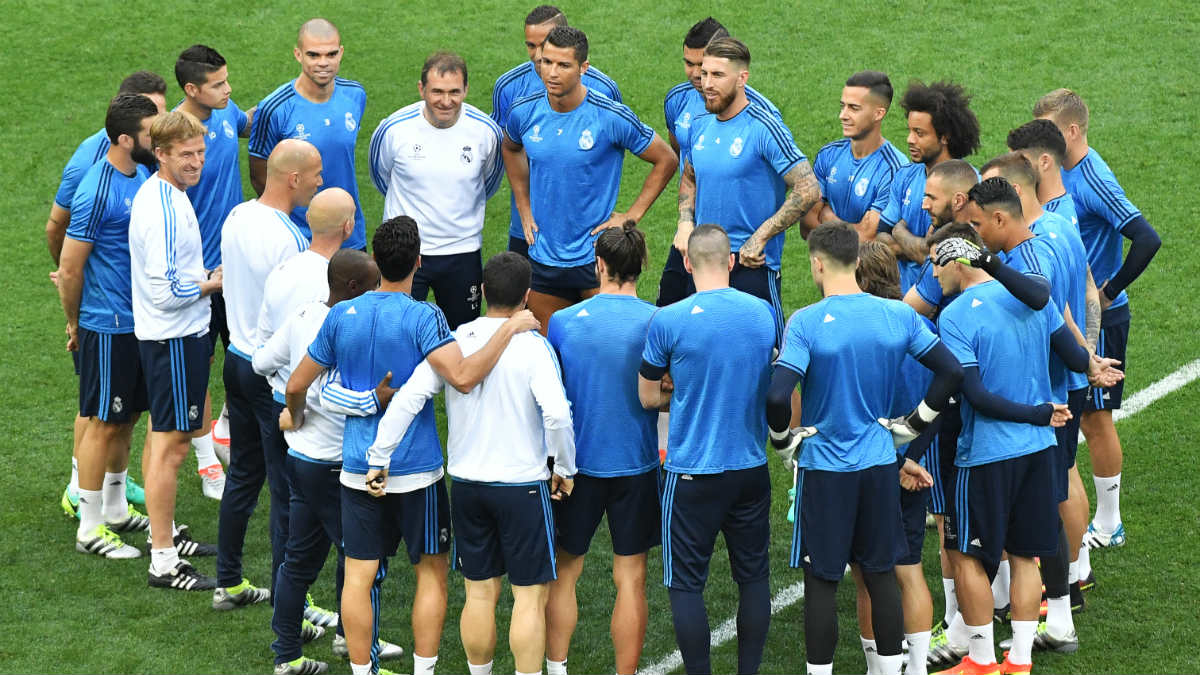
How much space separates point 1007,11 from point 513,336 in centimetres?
1057

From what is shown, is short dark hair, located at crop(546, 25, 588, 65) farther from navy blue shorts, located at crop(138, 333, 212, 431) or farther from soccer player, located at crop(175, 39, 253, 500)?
navy blue shorts, located at crop(138, 333, 212, 431)

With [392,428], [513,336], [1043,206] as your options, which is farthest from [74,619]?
[1043,206]

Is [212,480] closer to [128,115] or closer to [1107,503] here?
[128,115]

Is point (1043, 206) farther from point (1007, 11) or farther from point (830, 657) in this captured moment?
point (1007, 11)

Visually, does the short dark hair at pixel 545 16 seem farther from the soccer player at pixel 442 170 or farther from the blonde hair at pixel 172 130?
the blonde hair at pixel 172 130

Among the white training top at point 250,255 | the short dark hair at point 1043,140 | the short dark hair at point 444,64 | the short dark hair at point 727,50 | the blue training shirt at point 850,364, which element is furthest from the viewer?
the short dark hair at point 444,64

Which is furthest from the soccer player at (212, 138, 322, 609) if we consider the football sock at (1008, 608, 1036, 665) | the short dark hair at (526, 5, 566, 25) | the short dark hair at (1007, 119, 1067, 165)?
the short dark hair at (1007, 119, 1067, 165)

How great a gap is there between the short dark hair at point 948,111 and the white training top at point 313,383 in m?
3.36

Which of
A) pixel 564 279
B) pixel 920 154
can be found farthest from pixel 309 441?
pixel 920 154

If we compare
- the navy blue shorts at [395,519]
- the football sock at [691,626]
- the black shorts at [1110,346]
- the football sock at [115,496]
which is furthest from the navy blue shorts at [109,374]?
the black shorts at [1110,346]

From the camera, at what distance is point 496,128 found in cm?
887

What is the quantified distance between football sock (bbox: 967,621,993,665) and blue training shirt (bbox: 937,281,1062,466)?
76 cm

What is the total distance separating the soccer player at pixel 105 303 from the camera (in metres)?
7.65

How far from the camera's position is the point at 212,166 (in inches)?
341
